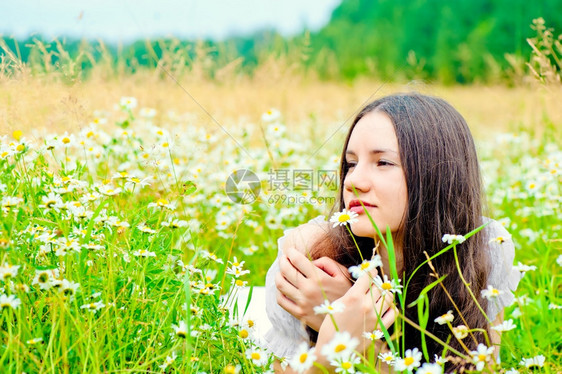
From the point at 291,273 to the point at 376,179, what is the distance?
33 centimetres

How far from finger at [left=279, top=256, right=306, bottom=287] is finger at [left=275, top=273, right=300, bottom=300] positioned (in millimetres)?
11

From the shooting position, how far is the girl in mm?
1401

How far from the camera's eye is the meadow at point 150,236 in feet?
3.73

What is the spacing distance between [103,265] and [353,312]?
636mm

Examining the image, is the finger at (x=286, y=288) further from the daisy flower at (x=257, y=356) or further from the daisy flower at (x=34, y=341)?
the daisy flower at (x=34, y=341)

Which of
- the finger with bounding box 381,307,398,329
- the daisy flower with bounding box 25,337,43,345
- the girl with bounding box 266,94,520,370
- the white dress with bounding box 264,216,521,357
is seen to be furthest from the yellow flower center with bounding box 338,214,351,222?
the daisy flower with bounding box 25,337,43,345

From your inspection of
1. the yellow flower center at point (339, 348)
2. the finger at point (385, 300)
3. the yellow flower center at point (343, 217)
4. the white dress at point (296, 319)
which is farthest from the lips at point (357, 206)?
the yellow flower center at point (339, 348)

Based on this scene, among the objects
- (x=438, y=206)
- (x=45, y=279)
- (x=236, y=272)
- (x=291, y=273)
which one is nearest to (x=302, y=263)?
(x=291, y=273)

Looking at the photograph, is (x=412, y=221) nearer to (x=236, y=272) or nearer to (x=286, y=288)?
(x=286, y=288)

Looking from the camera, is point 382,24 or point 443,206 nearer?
point 443,206

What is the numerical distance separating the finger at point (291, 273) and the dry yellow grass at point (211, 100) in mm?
728

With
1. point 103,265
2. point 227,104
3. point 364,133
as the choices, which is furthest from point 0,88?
point 227,104

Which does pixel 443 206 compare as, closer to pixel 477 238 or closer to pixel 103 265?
pixel 477 238

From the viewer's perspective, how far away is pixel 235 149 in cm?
325
